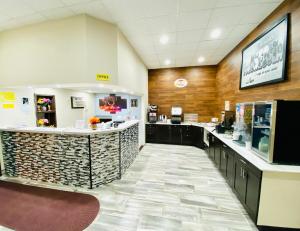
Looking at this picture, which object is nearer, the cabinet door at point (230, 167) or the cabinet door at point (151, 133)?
the cabinet door at point (230, 167)

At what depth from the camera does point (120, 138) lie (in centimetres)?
306

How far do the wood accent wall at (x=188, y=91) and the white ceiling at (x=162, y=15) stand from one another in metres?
2.15

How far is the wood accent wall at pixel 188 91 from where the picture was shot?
18.7 feet

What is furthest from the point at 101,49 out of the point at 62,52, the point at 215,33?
the point at 215,33

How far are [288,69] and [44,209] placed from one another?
4278mm

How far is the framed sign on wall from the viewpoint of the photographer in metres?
2.14

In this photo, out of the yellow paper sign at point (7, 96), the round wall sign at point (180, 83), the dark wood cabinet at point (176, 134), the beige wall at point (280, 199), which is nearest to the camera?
the beige wall at point (280, 199)

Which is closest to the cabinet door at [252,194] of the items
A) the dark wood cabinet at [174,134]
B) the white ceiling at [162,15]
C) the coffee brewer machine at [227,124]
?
the coffee brewer machine at [227,124]

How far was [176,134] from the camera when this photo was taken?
5547 millimetres

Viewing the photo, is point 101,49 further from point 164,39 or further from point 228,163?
point 228,163

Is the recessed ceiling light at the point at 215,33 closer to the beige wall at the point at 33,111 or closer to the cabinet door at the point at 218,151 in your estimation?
the cabinet door at the point at 218,151

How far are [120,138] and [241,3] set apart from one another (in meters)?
3.22

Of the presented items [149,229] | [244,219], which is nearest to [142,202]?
[149,229]

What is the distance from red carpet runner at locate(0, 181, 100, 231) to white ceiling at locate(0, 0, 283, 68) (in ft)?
10.5
